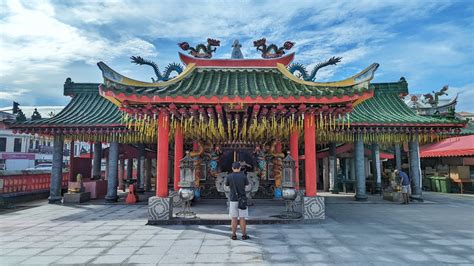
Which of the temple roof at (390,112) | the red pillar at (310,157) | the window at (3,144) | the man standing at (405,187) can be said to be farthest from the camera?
the window at (3,144)

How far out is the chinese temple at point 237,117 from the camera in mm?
7277

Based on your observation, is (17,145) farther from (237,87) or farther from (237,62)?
(237,87)

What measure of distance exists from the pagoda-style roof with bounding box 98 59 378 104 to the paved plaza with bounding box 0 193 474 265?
3.40 meters

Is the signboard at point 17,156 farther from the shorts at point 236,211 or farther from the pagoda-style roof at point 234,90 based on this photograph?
the shorts at point 236,211

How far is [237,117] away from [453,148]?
1715 cm

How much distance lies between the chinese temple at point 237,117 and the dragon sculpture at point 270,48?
34mm

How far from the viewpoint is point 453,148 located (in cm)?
1781

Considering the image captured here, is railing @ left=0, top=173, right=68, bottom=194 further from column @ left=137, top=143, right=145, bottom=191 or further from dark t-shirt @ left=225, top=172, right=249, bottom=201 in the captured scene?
dark t-shirt @ left=225, top=172, right=249, bottom=201

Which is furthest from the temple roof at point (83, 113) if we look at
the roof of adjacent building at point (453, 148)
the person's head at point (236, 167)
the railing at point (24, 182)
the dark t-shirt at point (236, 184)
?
the roof of adjacent building at point (453, 148)

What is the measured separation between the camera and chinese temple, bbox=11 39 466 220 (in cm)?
728

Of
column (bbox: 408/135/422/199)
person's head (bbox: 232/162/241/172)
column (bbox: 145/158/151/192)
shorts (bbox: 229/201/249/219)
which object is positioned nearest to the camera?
shorts (bbox: 229/201/249/219)

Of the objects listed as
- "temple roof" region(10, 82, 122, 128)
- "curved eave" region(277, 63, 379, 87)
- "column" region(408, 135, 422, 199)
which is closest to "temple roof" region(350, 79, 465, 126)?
"column" region(408, 135, 422, 199)

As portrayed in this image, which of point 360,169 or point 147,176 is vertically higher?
point 360,169

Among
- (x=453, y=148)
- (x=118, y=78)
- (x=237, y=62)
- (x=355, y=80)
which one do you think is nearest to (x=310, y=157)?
(x=355, y=80)
